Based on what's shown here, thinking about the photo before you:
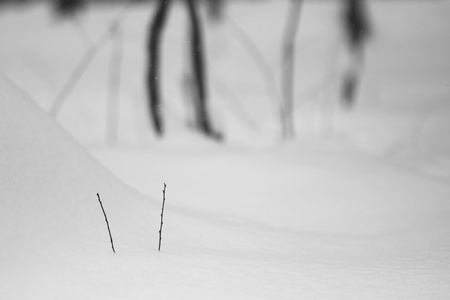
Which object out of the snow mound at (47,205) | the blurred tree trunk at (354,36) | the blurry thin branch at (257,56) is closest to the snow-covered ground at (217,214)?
the snow mound at (47,205)

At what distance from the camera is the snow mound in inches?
55.8

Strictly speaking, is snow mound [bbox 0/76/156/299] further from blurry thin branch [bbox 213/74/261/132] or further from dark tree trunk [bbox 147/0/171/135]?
blurry thin branch [bbox 213/74/261/132]

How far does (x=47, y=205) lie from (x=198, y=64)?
3.26 meters

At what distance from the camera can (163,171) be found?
10.9 ft

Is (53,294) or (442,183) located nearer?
(53,294)

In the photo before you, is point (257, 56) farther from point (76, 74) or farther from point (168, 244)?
point (168, 244)

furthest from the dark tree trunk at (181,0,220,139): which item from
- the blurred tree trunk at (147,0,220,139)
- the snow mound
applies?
the snow mound

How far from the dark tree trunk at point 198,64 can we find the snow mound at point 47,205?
2853 mm

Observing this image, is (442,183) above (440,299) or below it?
above

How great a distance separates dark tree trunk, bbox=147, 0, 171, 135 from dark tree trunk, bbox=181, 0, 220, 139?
283 millimetres

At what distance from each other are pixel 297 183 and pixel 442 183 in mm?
956

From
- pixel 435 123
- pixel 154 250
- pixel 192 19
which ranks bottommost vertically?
pixel 154 250

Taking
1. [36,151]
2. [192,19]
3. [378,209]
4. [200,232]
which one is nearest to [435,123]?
[192,19]

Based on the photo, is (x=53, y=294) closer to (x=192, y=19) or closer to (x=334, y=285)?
(x=334, y=285)
